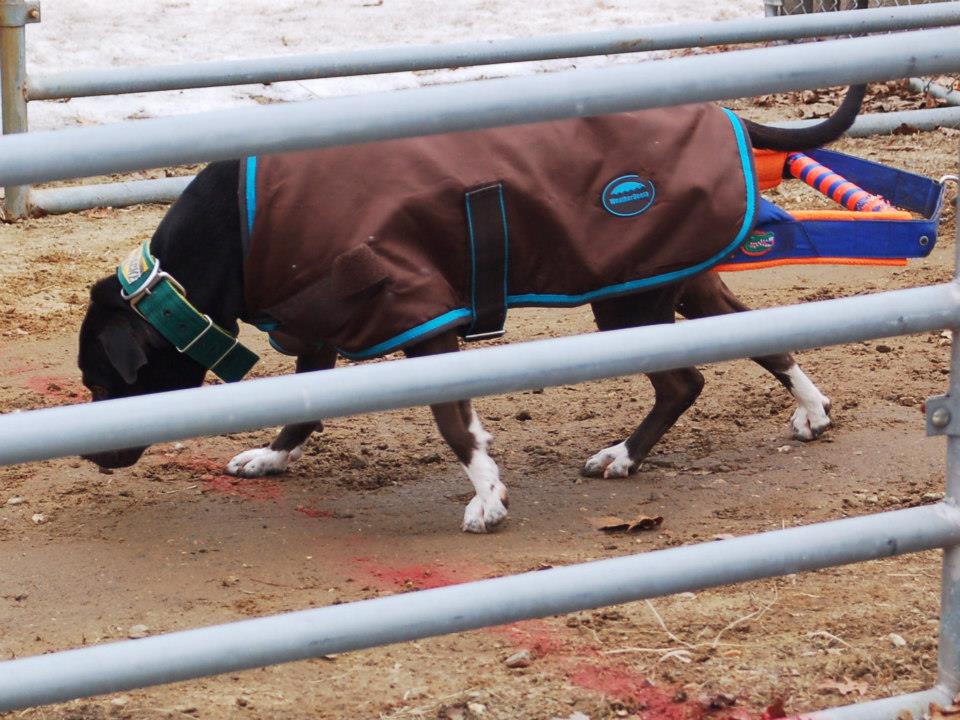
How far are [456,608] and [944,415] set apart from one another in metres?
0.84

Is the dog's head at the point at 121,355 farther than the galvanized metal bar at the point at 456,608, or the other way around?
the dog's head at the point at 121,355

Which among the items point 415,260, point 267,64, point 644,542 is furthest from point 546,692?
point 267,64

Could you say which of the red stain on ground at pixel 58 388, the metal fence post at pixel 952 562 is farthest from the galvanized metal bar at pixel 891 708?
the red stain on ground at pixel 58 388

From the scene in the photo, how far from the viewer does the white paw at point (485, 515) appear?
145 inches

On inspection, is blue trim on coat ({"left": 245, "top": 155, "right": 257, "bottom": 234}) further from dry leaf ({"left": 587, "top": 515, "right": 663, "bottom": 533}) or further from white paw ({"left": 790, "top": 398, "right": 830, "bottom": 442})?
white paw ({"left": 790, "top": 398, "right": 830, "bottom": 442})

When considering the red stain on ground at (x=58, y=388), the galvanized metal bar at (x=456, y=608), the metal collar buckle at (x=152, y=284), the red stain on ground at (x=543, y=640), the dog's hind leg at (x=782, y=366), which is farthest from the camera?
the red stain on ground at (x=58, y=388)

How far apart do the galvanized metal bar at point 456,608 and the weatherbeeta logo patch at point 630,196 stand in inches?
61.7

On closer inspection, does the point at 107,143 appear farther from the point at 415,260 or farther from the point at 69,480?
the point at 69,480

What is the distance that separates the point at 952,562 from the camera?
2250mm

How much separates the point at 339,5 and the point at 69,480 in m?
6.82

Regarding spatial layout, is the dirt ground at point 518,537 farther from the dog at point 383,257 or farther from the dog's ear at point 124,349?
the dog's ear at point 124,349

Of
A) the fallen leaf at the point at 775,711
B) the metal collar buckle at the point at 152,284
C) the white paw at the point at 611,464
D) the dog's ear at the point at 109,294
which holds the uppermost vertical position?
the metal collar buckle at the point at 152,284

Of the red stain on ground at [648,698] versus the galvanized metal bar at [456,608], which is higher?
the galvanized metal bar at [456,608]

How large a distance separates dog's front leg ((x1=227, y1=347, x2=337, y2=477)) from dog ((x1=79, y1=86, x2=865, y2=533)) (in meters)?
0.40
